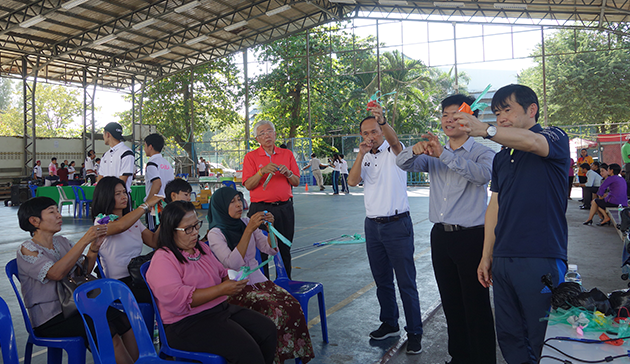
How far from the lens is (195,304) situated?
2354 millimetres

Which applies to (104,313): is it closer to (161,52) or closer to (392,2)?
(161,52)

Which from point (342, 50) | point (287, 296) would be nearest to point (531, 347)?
point (287, 296)

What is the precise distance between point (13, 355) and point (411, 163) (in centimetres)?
225

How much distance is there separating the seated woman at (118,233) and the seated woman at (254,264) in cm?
50

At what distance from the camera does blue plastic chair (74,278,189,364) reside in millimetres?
2213

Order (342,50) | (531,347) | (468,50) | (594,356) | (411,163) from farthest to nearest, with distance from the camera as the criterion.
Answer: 1. (342,50)
2. (468,50)
3. (411,163)
4. (531,347)
5. (594,356)

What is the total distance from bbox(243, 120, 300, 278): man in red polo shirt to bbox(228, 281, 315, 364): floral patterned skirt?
1043 millimetres

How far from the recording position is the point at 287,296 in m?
2.90

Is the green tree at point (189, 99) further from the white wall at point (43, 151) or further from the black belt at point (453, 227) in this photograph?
the black belt at point (453, 227)

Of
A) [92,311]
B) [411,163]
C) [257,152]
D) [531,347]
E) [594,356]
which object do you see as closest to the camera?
[594,356]

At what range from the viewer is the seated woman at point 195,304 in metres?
2.29

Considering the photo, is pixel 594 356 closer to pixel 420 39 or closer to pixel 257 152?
pixel 257 152

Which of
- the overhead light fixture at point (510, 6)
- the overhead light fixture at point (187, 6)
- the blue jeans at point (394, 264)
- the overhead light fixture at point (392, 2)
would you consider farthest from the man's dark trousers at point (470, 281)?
the overhead light fixture at point (392, 2)

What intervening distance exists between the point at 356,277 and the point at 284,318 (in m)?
2.45
